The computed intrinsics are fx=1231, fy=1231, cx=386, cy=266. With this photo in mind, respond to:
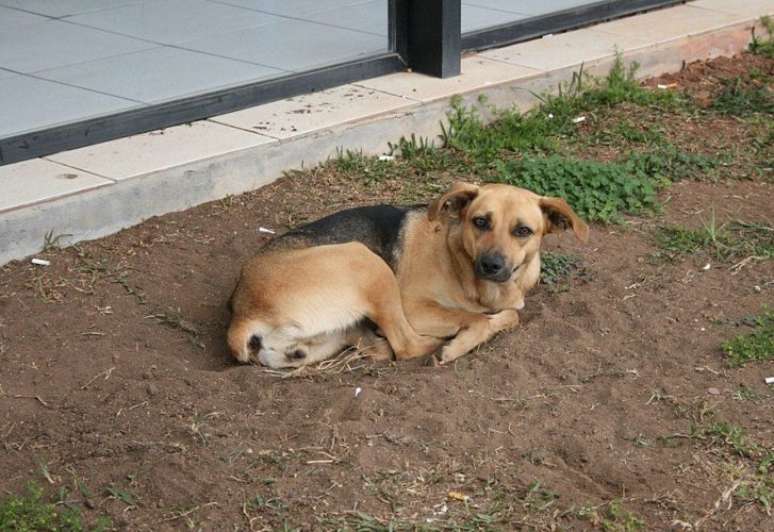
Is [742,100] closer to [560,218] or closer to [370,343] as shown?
[560,218]

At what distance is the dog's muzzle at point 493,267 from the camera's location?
212 inches

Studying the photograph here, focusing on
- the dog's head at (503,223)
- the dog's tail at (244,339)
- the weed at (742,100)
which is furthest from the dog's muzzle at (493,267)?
the weed at (742,100)

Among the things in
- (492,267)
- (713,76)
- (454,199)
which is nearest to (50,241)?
(454,199)

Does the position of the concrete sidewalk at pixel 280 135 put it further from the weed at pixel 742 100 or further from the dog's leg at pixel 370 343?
the dog's leg at pixel 370 343

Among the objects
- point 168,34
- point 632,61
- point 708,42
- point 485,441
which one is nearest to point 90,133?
point 168,34

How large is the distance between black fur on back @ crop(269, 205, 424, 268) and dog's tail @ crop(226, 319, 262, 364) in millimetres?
563

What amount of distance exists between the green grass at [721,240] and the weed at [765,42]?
3.43 meters

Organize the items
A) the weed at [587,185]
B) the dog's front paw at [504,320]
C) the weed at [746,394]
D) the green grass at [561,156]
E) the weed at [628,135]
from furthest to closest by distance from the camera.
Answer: the weed at [628,135] < the green grass at [561,156] < the weed at [587,185] < the dog's front paw at [504,320] < the weed at [746,394]

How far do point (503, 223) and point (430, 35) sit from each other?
3.16m

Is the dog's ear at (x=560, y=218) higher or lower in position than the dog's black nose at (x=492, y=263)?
higher

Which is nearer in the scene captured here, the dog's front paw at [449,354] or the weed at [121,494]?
the weed at [121,494]

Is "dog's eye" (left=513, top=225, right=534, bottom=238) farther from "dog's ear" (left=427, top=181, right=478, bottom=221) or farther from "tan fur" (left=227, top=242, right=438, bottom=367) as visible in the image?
"tan fur" (left=227, top=242, right=438, bottom=367)

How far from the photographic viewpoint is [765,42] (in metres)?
9.92

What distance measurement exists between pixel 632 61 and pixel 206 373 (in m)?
5.03
